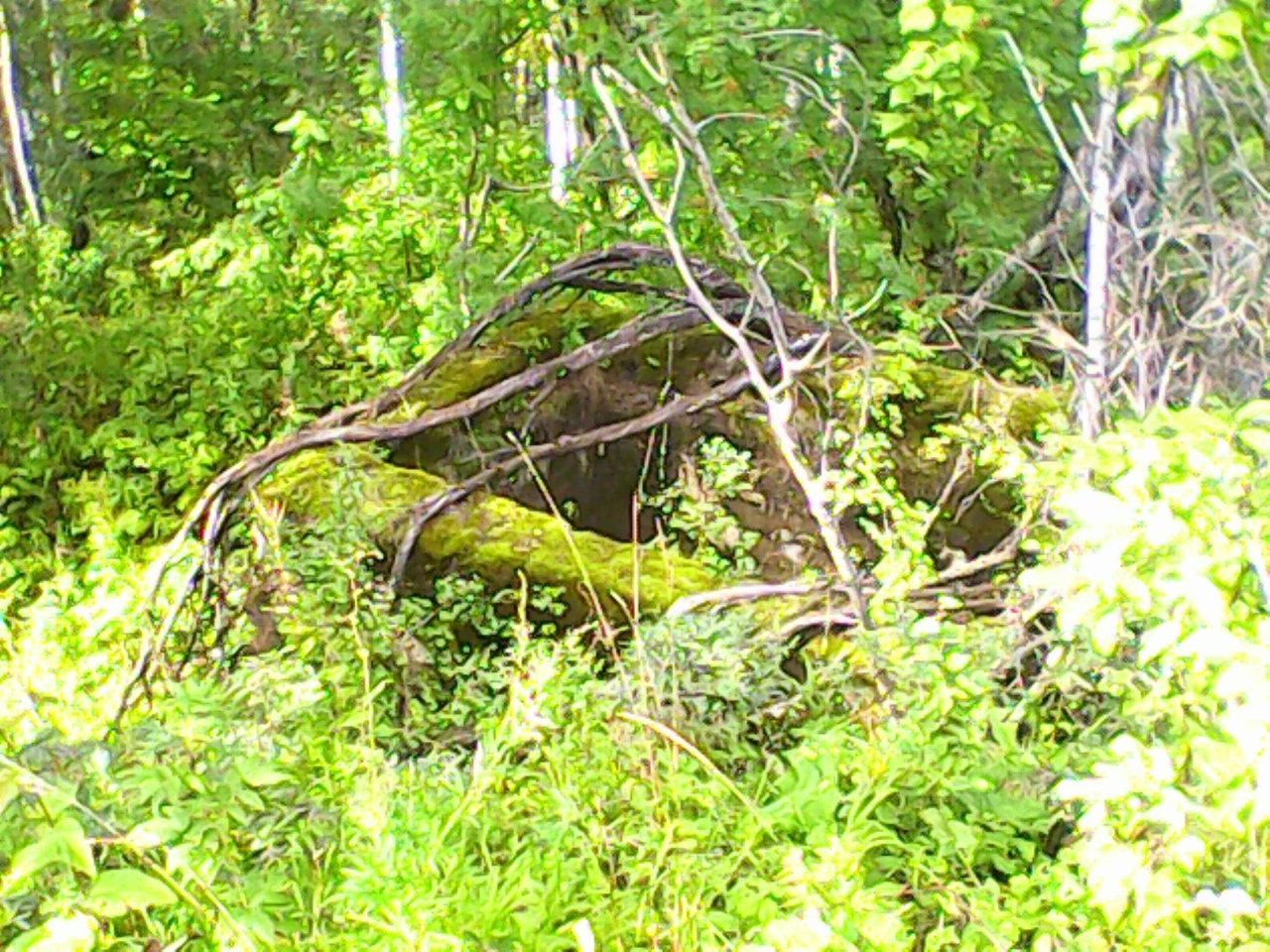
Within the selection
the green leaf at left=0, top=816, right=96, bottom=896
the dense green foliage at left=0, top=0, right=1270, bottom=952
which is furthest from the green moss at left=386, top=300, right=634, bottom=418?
the green leaf at left=0, top=816, right=96, bottom=896

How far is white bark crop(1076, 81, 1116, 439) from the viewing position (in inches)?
122

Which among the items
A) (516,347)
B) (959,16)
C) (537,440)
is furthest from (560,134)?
(959,16)

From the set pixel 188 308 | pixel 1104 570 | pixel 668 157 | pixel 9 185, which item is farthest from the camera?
pixel 9 185

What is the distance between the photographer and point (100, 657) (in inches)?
207

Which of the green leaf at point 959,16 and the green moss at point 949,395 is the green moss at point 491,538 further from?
the green leaf at point 959,16

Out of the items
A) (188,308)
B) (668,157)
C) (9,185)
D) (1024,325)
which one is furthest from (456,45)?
(9,185)

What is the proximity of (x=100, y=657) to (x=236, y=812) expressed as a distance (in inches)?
137

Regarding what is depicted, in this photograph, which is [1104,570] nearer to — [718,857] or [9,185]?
[718,857]

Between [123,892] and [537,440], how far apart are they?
13.2 feet

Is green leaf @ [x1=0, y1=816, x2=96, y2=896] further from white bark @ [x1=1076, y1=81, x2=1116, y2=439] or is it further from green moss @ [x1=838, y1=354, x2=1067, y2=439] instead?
green moss @ [x1=838, y1=354, x2=1067, y2=439]

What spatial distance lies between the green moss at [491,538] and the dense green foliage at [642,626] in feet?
0.41

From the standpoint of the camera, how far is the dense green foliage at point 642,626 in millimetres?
2062

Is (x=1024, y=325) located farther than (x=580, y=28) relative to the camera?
Yes

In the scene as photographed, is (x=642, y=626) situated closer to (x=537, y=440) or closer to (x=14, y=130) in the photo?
(x=537, y=440)
